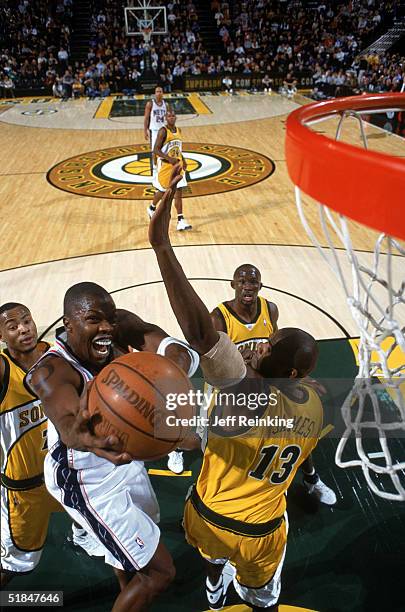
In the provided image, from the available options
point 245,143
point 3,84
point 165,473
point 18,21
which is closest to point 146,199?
point 245,143

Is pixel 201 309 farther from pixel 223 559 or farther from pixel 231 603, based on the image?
pixel 231 603

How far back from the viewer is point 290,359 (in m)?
1.81

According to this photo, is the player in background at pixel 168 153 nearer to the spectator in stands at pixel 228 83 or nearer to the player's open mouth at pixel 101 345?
the player's open mouth at pixel 101 345

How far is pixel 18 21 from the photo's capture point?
20469 mm

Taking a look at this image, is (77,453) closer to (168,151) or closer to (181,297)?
(181,297)

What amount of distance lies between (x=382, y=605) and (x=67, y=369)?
1731 mm

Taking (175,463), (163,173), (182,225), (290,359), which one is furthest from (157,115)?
(290,359)

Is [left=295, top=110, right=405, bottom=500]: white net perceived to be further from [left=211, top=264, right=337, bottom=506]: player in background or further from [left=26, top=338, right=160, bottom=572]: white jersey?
[left=26, top=338, right=160, bottom=572]: white jersey

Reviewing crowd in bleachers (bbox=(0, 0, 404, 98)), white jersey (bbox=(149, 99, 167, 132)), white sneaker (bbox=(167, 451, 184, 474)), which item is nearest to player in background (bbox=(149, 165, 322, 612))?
white sneaker (bbox=(167, 451, 184, 474))

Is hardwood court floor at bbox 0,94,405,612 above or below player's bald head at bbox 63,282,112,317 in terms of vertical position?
below

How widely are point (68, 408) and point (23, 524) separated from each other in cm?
92

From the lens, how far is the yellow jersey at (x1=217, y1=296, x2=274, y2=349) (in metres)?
3.00

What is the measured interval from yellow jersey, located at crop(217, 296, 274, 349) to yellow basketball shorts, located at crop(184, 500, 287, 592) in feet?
4.02

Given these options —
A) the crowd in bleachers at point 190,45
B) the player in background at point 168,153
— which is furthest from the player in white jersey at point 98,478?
the crowd in bleachers at point 190,45
